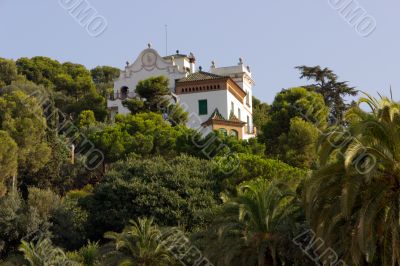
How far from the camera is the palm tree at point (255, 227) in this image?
21.8 m

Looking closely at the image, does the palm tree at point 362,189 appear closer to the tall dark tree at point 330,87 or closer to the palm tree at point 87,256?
the palm tree at point 87,256

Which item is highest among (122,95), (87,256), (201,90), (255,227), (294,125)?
(122,95)

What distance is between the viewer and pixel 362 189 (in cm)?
1698

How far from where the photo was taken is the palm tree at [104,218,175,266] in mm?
26295

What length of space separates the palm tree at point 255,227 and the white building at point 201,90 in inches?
1073

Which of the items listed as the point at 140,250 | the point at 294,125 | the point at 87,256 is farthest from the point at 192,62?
the point at 140,250

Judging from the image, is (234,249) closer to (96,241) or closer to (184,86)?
(96,241)

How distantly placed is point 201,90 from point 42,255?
88.6 ft

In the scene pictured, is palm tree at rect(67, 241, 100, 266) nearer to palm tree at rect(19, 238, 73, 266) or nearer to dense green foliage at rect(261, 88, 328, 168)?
palm tree at rect(19, 238, 73, 266)

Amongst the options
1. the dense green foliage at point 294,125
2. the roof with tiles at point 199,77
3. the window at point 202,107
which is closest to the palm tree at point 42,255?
the dense green foliage at point 294,125

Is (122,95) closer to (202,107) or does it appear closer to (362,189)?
(202,107)

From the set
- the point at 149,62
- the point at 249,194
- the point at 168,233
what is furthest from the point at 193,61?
the point at 249,194

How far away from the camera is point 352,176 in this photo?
1650 centimetres

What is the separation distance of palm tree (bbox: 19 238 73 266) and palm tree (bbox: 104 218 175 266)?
295cm
